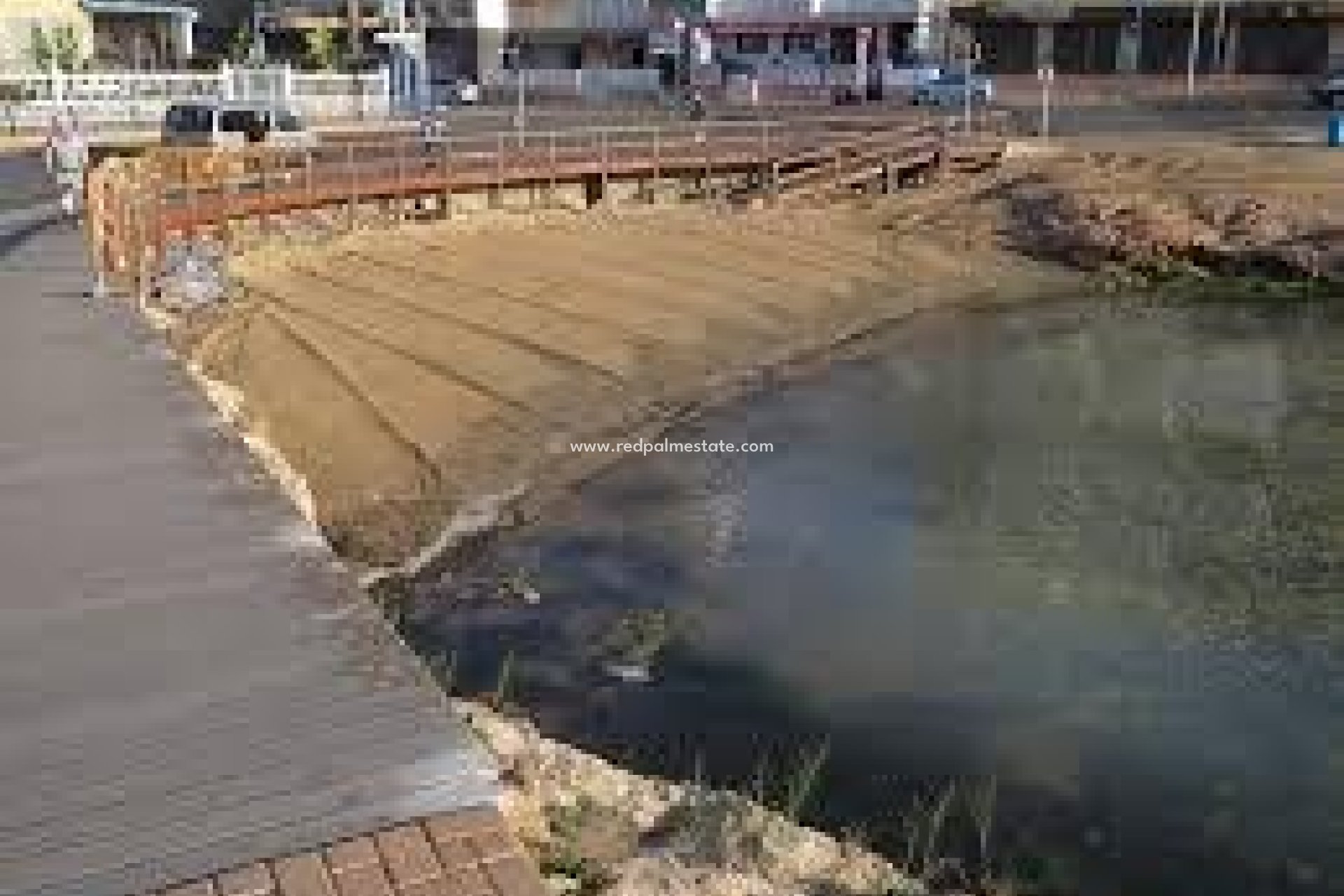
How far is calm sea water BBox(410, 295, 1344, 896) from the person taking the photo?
13.2m

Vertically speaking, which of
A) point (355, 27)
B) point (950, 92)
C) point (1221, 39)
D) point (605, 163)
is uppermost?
point (355, 27)

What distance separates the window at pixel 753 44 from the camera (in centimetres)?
8362

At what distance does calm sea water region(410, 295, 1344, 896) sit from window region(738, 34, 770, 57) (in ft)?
191

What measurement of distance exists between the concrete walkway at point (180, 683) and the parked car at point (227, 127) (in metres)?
31.7

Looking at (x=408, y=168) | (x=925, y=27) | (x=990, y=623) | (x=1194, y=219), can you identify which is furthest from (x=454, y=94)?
(x=990, y=623)

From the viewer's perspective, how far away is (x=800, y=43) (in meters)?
82.6

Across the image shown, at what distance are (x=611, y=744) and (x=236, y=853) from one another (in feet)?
21.4

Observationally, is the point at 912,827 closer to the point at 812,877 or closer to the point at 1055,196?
the point at 812,877

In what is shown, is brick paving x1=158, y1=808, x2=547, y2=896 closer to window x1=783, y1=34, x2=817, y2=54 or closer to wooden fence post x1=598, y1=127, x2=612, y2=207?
wooden fence post x1=598, y1=127, x2=612, y2=207

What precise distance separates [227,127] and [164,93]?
10.5 metres

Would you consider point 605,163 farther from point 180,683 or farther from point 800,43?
point 800,43

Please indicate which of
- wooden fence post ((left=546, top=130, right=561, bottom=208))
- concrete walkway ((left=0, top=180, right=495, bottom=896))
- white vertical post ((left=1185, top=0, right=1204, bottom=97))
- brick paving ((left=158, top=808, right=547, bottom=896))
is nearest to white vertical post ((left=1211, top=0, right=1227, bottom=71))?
white vertical post ((left=1185, top=0, right=1204, bottom=97))

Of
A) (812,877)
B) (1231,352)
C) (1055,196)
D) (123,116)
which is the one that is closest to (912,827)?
(812,877)

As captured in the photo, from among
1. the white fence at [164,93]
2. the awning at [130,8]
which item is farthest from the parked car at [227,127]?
the awning at [130,8]
